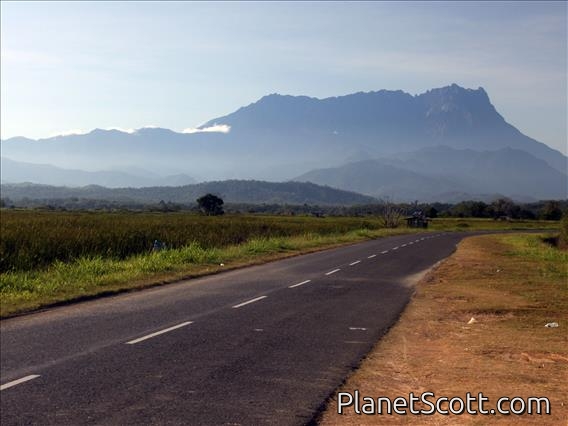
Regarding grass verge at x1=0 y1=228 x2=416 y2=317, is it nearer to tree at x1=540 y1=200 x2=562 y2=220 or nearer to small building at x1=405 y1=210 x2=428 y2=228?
small building at x1=405 y1=210 x2=428 y2=228

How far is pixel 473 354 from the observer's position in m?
9.78

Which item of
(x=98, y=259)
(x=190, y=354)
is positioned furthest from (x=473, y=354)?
(x=98, y=259)

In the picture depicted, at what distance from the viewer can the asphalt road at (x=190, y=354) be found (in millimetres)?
7051

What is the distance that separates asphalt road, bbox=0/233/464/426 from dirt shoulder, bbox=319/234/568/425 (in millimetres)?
425

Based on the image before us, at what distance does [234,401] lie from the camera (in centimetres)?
730

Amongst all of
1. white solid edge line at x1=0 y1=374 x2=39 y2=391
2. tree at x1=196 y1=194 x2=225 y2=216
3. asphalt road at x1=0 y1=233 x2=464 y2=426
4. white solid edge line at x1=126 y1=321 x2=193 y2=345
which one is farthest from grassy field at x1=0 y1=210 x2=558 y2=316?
tree at x1=196 y1=194 x2=225 y2=216

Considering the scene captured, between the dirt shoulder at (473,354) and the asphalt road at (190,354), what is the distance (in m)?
Answer: 0.43

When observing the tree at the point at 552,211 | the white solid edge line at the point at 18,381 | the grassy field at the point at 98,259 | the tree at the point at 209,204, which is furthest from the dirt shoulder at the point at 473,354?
the tree at the point at 209,204

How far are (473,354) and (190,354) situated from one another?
13.0ft

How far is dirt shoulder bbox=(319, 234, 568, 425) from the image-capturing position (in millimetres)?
7258

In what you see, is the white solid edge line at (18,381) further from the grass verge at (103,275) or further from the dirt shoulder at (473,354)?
the grass verge at (103,275)

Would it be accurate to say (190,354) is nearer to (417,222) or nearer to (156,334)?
(156,334)

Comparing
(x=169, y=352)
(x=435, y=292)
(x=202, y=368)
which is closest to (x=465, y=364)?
(x=202, y=368)

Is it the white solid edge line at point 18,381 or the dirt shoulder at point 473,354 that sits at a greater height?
the dirt shoulder at point 473,354
